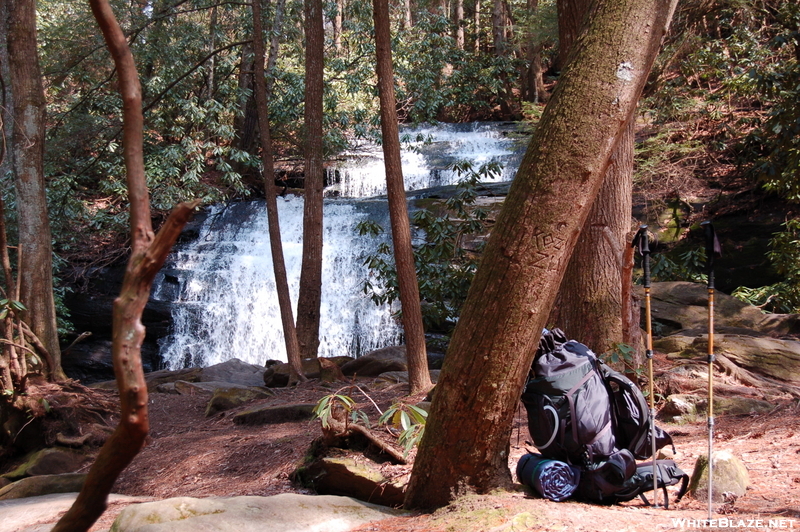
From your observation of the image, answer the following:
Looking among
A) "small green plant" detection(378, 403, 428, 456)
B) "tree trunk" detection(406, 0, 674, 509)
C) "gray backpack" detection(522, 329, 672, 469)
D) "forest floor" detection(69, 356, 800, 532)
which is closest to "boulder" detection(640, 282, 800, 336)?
"forest floor" detection(69, 356, 800, 532)

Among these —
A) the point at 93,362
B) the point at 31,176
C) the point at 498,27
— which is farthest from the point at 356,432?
the point at 498,27

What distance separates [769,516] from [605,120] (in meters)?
1.87

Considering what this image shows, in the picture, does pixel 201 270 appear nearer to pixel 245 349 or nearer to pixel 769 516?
pixel 245 349

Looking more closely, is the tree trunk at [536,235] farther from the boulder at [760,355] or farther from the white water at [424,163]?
the white water at [424,163]

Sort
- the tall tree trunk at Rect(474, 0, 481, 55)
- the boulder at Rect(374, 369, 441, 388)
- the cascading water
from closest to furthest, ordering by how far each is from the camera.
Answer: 1. the boulder at Rect(374, 369, 441, 388)
2. the cascading water
3. the tall tree trunk at Rect(474, 0, 481, 55)

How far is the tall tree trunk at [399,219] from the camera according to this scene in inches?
258

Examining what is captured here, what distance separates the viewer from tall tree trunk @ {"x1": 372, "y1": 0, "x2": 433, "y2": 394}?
6542 mm

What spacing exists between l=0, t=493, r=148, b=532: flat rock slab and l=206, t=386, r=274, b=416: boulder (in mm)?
3065

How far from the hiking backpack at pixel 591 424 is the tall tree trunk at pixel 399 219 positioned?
11.5ft

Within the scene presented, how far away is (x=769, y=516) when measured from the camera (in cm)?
273

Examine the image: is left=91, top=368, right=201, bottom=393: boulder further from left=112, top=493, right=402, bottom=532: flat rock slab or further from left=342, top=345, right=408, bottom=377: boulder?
left=112, top=493, right=402, bottom=532: flat rock slab

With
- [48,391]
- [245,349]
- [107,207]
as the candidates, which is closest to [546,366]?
[48,391]

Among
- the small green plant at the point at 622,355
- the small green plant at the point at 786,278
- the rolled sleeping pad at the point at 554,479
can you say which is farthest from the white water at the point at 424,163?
the rolled sleeping pad at the point at 554,479

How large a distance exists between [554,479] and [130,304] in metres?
2.21
